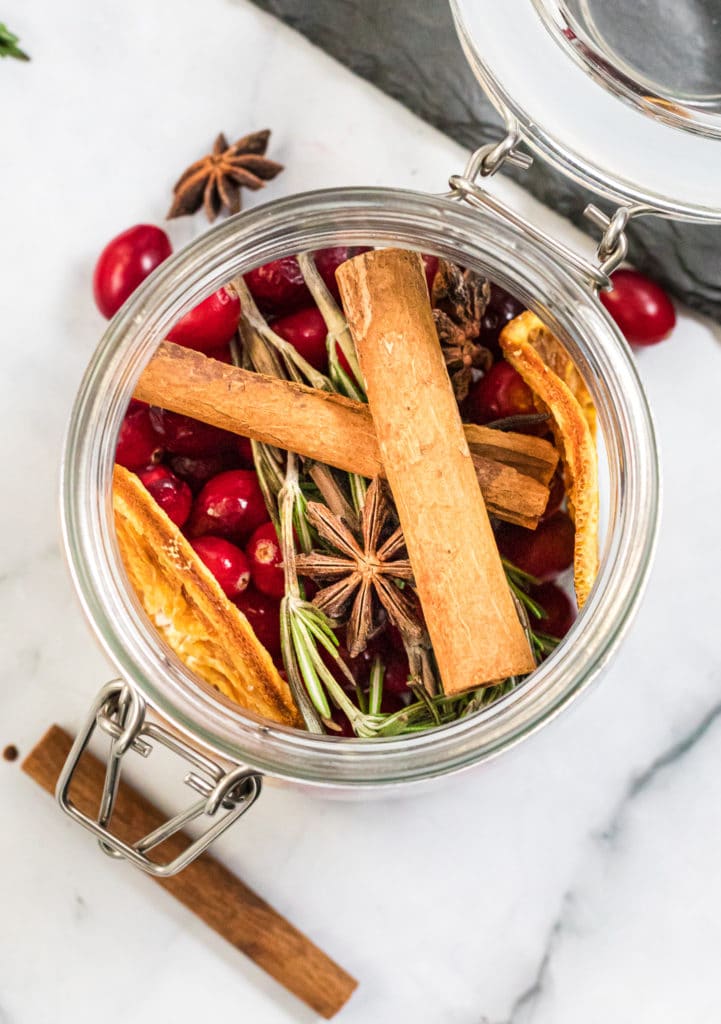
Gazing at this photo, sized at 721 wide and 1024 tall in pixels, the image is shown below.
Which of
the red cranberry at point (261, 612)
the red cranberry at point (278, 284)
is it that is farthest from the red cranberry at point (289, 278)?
the red cranberry at point (261, 612)

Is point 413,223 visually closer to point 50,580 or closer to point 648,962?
point 50,580

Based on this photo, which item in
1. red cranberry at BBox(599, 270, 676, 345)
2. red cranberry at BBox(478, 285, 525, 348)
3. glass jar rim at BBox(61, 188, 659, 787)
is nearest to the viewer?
glass jar rim at BBox(61, 188, 659, 787)

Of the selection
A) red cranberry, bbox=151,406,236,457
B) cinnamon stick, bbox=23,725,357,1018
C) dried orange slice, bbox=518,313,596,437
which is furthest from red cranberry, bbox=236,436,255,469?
cinnamon stick, bbox=23,725,357,1018

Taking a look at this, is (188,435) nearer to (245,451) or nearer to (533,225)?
(245,451)

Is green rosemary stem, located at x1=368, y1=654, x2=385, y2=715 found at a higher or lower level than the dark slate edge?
lower

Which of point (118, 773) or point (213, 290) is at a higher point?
point (213, 290)

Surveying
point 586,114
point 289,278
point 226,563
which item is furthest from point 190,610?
point 586,114

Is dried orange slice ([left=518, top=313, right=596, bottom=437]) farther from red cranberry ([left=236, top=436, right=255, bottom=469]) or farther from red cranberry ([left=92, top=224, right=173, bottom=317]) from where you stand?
red cranberry ([left=92, top=224, right=173, bottom=317])
